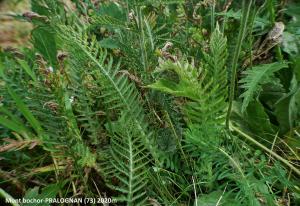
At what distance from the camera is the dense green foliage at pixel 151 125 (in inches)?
35.7

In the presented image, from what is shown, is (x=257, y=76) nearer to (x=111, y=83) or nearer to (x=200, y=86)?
(x=200, y=86)

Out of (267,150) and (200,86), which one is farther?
(267,150)

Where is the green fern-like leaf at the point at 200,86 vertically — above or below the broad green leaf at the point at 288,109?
above

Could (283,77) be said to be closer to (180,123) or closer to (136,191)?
(180,123)

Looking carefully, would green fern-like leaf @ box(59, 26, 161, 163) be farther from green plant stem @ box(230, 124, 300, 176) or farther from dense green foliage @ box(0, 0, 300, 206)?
green plant stem @ box(230, 124, 300, 176)

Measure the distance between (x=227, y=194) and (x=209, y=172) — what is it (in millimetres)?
62

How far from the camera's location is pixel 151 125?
1064mm

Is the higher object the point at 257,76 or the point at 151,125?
the point at 257,76

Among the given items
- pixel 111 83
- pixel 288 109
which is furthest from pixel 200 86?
pixel 288 109

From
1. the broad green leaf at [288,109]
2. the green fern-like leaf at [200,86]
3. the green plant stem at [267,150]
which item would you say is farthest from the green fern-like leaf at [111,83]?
the broad green leaf at [288,109]

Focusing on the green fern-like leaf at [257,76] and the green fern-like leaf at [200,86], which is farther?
the green fern-like leaf at [257,76]

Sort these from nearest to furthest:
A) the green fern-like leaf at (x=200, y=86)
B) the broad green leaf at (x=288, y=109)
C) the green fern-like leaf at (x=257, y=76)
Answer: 1. the green fern-like leaf at (x=200, y=86)
2. the green fern-like leaf at (x=257, y=76)
3. the broad green leaf at (x=288, y=109)

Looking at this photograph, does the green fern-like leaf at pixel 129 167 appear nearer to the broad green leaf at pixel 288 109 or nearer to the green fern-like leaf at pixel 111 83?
the green fern-like leaf at pixel 111 83

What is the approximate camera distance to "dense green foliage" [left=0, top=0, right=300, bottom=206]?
908mm
